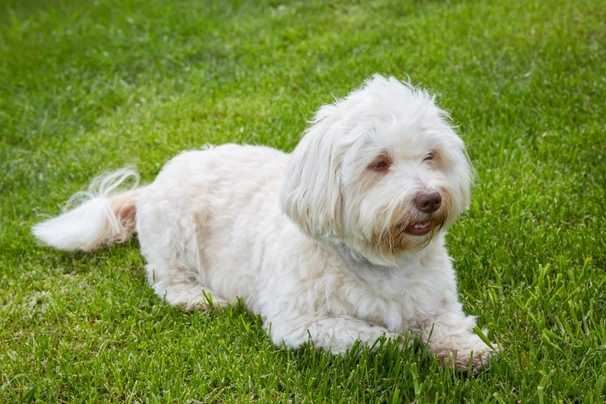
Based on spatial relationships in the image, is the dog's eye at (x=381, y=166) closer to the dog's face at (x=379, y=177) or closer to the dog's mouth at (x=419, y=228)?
the dog's face at (x=379, y=177)

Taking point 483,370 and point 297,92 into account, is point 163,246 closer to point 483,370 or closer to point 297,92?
point 483,370

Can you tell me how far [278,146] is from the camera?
5844 millimetres

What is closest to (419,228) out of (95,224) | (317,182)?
(317,182)

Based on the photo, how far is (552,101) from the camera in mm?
5973

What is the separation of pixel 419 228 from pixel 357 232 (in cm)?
26

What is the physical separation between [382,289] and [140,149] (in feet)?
10.8

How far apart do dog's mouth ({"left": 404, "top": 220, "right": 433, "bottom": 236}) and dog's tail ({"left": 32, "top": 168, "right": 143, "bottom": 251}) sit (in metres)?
2.25

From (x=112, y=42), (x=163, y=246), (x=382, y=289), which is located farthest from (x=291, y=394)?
Result: (x=112, y=42)

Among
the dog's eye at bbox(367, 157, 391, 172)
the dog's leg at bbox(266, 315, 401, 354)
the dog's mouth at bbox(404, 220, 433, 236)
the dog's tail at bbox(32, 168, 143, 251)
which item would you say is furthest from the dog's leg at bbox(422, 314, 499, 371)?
the dog's tail at bbox(32, 168, 143, 251)

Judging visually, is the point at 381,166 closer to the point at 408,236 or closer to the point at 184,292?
the point at 408,236

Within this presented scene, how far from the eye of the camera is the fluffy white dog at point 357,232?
3.31 meters

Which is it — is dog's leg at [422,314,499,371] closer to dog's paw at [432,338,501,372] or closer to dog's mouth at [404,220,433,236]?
dog's paw at [432,338,501,372]

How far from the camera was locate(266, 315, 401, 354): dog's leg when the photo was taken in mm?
3480

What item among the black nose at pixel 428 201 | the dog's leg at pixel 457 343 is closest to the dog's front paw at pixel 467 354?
the dog's leg at pixel 457 343
